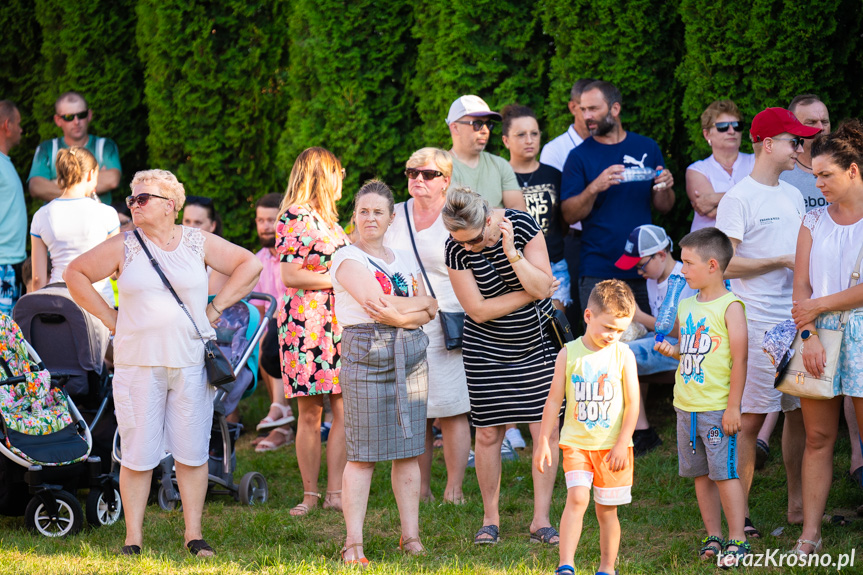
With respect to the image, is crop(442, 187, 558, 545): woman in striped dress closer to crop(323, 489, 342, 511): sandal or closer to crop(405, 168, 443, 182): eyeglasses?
crop(405, 168, 443, 182): eyeglasses

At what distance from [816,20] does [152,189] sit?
4.81 m

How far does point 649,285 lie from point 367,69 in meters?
3.51

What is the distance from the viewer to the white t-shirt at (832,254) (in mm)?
4574

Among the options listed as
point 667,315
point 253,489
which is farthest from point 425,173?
point 253,489

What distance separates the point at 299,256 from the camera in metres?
5.71

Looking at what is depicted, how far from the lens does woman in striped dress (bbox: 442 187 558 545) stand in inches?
191

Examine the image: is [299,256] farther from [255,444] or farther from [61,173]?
[255,444]

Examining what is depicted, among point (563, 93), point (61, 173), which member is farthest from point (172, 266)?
point (563, 93)

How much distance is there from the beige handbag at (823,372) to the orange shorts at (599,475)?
1033 mm

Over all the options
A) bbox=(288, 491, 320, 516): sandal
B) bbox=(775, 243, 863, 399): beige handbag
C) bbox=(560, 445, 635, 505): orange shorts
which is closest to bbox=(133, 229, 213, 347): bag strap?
bbox=(288, 491, 320, 516): sandal

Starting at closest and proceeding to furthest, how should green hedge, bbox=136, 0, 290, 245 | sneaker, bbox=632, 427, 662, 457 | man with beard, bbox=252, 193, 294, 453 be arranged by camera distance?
sneaker, bbox=632, 427, 662, 457, man with beard, bbox=252, 193, 294, 453, green hedge, bbox=136, 0, 290, 245

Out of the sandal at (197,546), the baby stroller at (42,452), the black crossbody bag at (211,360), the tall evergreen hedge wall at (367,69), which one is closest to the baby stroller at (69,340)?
the baby stroller at (42,452)

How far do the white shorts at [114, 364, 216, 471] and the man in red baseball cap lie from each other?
2995 mm

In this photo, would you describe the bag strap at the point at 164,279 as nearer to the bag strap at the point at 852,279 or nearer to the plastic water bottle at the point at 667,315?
the plastic water bottle at the point at 667,315
